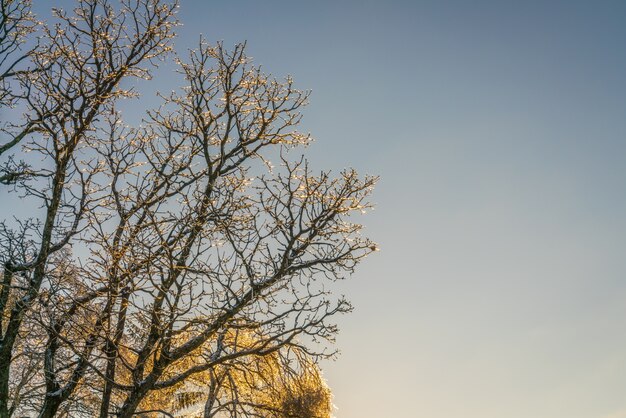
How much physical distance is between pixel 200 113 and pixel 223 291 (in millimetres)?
3293

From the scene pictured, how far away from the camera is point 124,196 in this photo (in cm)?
955

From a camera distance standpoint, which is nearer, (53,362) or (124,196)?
(53,362)

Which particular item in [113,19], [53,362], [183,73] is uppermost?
[113,19]

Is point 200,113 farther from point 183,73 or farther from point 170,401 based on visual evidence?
point 170,401

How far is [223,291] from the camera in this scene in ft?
22.0

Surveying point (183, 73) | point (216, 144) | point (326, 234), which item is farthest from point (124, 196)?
point (326, 234)

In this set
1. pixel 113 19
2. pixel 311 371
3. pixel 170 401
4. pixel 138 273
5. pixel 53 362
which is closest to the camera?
pixel 138 273

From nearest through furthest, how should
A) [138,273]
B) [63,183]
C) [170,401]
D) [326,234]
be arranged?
[138,273], [326,234], [63,183], [170,401]

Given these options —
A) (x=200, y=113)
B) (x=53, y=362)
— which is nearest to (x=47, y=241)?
(x=53, y=362)

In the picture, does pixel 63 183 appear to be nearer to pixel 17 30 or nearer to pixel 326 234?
pixel 17 30

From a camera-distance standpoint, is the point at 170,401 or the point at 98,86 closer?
the point at 98,86

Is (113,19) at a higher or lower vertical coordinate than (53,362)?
higher

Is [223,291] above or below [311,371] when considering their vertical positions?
above

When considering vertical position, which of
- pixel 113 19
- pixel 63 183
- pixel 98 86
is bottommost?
pixel 63 183
